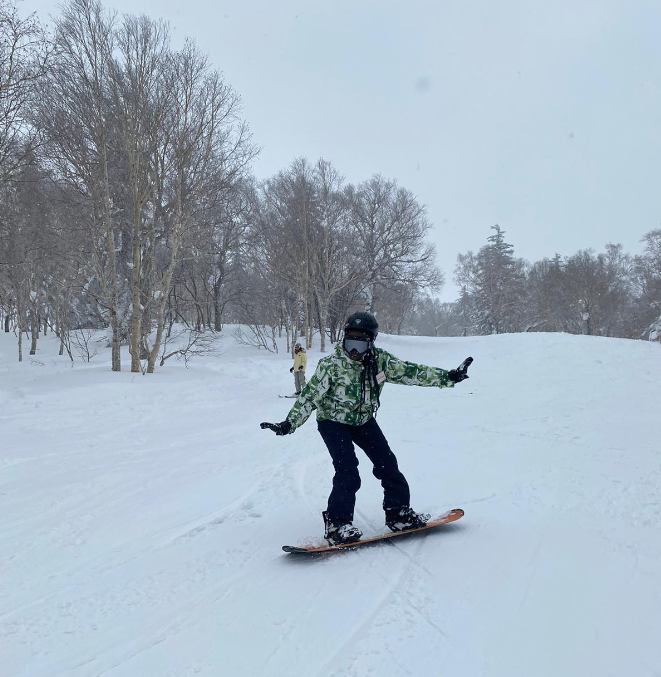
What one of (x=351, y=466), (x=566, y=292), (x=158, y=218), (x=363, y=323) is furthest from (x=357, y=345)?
(x=566, y=292)

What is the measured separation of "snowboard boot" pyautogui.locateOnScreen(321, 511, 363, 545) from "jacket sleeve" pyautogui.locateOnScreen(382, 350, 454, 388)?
124cm

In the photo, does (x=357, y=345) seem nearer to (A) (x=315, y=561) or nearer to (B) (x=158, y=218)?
(A) (x=315, y=561)

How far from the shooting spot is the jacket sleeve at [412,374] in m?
4.05

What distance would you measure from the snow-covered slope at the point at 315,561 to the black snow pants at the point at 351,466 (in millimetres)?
332

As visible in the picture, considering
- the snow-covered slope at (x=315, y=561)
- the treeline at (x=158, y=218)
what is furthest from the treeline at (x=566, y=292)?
the snow-covered slope at (x=315, y=561)

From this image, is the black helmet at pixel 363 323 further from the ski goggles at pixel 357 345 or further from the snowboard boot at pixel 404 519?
the snowboard boot at pixel 404 519

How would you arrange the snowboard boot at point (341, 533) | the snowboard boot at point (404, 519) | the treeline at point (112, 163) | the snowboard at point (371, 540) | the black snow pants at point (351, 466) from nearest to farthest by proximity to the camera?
the snowboard at point (371, 540)
the snowboard boot at point (341, 533)
the black snow pants at point (351, 466)
the snowboard boot at point (404, 519)
the treeline at point (112, 163)

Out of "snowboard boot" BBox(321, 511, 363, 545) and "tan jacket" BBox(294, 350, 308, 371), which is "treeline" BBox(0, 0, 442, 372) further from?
"snowboard boot" BBox(321, 511, 363, 545)

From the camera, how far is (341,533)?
12.3 ft

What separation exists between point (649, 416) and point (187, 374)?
14.2m

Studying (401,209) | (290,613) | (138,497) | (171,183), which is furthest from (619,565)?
(401,209)

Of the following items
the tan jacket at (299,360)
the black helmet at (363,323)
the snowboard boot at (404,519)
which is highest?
the black helmet at (363,323)

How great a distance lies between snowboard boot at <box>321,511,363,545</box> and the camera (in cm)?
375

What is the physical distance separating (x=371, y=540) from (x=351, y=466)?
24.1 inches
